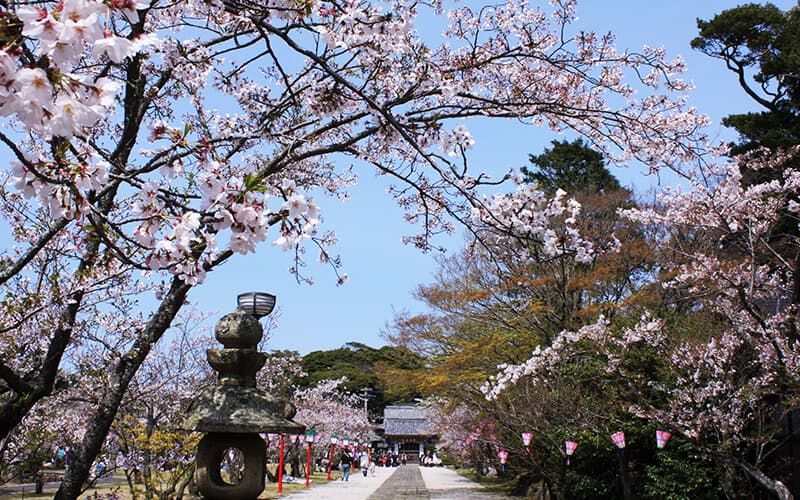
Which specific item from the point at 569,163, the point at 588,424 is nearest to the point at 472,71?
the point at 588,424

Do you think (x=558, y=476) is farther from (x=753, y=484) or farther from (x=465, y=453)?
(x=465, y=453)

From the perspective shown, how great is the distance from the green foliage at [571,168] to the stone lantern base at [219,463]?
18907 mm

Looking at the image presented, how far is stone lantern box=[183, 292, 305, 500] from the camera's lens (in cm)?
424

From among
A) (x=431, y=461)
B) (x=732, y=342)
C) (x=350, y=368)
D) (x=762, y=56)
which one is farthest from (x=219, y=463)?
(x=350, y=368)

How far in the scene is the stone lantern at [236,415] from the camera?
4238mm

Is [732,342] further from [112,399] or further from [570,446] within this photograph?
[112,399]

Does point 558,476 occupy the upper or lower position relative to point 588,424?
lower

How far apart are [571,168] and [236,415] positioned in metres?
20.9

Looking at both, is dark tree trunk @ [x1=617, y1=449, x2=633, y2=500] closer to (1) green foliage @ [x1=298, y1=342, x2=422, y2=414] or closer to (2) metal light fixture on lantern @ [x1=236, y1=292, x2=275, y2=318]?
(2) metal light fixture on lantern @ [x1=236, y1=292, x2=275, y2=318]

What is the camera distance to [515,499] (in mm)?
16375

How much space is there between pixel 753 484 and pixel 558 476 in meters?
4.19

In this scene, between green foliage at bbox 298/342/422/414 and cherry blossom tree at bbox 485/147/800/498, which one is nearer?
cherry blossom tree at bbox 485/147/800/498

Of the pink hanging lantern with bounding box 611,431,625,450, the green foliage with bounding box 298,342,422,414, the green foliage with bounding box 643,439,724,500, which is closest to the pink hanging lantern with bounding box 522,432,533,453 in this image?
the green foliage with bounding box 643,439,724,500

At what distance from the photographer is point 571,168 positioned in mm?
23344
